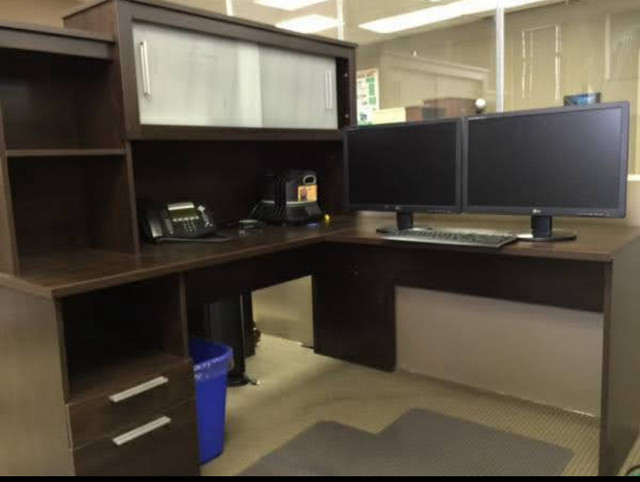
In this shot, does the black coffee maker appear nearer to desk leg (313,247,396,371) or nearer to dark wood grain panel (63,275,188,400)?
desk leg (313,247,396,371)

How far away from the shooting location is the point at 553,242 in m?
1.99

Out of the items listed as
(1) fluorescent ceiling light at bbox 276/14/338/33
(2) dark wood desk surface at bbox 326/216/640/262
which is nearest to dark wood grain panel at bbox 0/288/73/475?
(2) dark wood desk surface at bbox 326/216/640/262

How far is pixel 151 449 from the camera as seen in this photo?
1737mm

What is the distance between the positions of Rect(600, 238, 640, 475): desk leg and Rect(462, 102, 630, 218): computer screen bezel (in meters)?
0.16

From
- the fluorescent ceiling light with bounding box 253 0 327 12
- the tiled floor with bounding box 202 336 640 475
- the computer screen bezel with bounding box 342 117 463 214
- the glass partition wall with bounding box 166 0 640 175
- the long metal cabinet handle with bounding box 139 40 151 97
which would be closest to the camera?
the long metal cabinet handle with bounding box 139 40 151 97

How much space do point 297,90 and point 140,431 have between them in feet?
5.65

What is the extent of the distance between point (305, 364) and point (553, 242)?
1572 millimetres

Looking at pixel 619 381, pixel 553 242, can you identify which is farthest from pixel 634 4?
pixel 619 381

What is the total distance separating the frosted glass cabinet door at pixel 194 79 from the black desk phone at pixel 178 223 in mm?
369

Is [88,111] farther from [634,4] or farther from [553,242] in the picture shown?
[634,4]

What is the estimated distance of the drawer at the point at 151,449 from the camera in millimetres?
1582

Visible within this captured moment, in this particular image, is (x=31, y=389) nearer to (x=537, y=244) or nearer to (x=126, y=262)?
(x=126, y=262)

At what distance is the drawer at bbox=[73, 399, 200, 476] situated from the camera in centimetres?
158

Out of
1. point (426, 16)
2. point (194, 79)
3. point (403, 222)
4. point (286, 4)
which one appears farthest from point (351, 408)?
point (286, 4)
